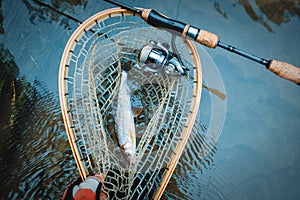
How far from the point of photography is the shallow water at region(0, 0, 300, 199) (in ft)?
6.72

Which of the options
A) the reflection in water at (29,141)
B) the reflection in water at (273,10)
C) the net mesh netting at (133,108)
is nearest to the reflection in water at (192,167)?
the net mesh netting at (133,108)

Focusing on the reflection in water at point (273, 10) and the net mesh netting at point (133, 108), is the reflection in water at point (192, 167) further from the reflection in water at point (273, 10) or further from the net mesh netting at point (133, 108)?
the reflection in water at point (273, 10)

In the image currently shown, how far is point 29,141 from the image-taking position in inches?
82.8

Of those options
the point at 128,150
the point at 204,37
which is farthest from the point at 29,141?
the point at 204,37

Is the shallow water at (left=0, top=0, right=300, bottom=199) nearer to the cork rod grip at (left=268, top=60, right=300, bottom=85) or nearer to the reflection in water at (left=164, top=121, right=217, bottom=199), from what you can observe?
the reflection in water at (left=164, top=121, right=217, bottom=199)

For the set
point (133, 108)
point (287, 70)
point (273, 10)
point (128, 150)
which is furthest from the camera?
point (273, 10)

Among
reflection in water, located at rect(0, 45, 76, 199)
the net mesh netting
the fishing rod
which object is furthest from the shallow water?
the fishing rod

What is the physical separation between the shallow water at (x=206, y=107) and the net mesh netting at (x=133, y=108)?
23cm

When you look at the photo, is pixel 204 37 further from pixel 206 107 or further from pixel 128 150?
pixel 128 150

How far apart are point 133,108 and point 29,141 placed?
0.82 metres

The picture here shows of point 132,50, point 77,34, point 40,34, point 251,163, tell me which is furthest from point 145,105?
point 40,34

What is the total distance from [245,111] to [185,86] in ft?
1.77

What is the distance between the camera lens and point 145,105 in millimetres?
2129

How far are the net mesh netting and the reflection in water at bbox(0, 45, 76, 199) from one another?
0.24 metres
